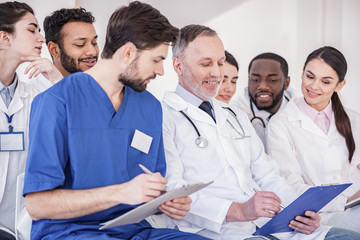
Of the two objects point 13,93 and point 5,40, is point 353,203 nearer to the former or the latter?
point 13,93

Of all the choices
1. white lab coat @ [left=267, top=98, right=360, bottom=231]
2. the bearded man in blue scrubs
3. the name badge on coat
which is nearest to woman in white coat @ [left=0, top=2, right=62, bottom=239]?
the bearded man in blue scrubs

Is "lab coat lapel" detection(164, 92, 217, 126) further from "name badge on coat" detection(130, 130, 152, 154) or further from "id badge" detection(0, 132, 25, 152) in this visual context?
"id badge" detection(0, 132, 25, 152)

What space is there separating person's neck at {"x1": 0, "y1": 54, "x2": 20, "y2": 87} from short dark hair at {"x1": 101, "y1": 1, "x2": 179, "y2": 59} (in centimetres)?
88

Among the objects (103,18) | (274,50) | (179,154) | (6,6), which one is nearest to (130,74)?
(179,154)

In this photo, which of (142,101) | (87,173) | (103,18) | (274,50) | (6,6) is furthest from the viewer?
(274,50)

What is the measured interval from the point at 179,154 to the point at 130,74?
0.56m

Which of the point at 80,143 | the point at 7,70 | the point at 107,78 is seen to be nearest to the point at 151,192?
the point at 80,143

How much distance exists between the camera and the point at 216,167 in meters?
1.98

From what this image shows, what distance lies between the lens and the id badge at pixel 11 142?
2.06 meters

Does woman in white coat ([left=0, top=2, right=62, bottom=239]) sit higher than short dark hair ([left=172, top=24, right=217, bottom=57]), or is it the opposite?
short dark hair ([left=172, top=24, right=217, bottom=57])

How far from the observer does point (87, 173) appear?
1.43 metres

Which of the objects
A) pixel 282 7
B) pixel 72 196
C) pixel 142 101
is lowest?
pixel 72 196

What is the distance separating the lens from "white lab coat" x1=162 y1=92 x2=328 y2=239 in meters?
1.86

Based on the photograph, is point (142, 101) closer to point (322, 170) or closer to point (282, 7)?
point (322, 170)
